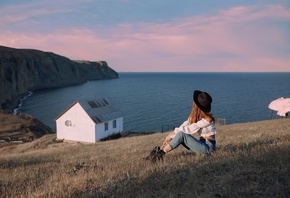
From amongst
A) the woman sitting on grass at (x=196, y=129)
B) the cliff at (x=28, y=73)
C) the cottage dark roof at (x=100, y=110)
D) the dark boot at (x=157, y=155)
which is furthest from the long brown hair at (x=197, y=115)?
the cliff at (x=28, y=73)

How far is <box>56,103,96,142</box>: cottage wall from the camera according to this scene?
1572 inches

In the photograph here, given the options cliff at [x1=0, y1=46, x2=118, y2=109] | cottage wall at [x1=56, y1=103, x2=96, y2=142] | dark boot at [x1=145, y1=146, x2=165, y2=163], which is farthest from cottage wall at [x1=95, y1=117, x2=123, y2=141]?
cliff at [x1=0, y1=46, x2=118, y2=109]

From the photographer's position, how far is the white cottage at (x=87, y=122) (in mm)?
39969

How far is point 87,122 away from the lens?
1577 inches

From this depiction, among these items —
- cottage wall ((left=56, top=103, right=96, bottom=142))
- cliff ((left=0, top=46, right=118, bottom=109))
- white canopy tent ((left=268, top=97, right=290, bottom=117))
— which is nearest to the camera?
white canopy tent ((left=268, top=97, right=290, bottom=117))

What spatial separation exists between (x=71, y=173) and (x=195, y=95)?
11.4 feet

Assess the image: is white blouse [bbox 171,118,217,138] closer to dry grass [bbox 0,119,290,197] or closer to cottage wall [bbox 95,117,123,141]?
dry grass [bbox 0,119,290,197]

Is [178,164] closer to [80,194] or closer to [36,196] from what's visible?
[80,194]

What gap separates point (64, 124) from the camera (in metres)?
41.7

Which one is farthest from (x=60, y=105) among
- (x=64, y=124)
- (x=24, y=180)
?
(x=24, y=180)

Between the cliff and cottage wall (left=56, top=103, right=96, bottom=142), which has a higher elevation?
the cliff

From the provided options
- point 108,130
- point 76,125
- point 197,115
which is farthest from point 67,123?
point 197,115

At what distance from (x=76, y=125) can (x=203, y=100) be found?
36.1 meters

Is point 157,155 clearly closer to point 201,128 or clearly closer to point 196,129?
point 196,129
